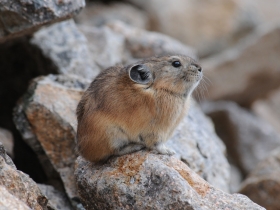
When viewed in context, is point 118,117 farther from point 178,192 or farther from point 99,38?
point 99,38

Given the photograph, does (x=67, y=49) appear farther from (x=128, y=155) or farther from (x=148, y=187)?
(x=148, y=187)

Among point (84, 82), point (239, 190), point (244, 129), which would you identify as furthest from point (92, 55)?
point (244, 129)

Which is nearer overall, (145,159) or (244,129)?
(145,159)

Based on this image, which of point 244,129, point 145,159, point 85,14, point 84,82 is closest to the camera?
point 145,159

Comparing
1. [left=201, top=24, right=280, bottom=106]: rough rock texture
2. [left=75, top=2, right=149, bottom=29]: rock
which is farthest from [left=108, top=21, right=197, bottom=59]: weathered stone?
[left=75, top=2, right=149, bottom=29]: rock

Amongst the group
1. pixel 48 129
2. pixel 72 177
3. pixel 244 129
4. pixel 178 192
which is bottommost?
pixel 244 129

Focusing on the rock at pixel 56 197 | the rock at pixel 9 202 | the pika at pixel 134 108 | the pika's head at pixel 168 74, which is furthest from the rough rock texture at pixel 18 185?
the pika's head at pixel 168 74

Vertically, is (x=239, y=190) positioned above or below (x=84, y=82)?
below
